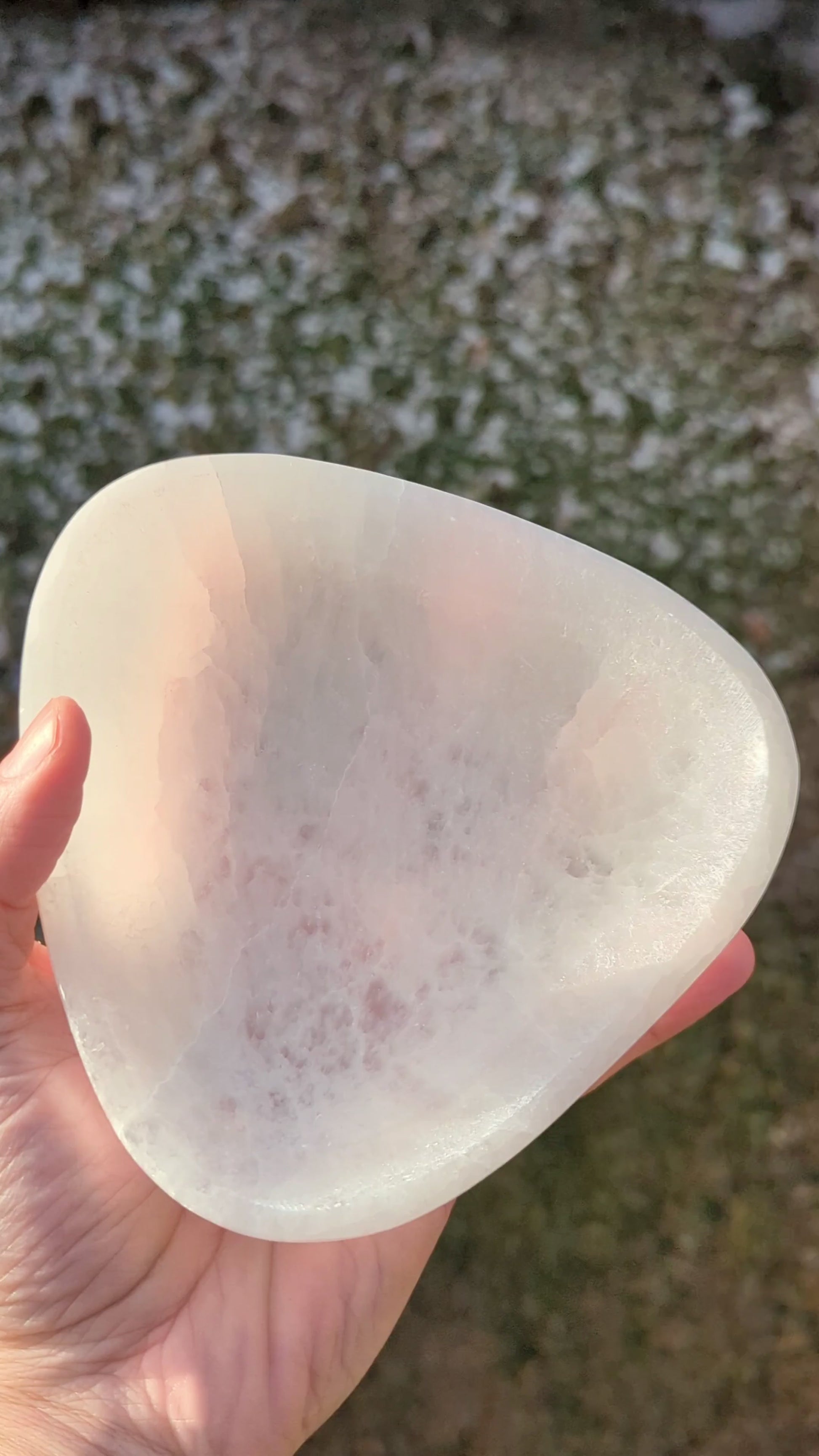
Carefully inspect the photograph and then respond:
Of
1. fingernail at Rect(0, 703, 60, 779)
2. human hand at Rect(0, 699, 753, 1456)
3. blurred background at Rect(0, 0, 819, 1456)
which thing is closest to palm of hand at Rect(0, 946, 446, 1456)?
human hand at Rect(0, 699, 753, 1456)

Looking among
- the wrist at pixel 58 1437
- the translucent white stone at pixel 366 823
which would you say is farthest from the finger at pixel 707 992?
the wrist at pixel 58 1437

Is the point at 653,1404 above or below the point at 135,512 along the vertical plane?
below

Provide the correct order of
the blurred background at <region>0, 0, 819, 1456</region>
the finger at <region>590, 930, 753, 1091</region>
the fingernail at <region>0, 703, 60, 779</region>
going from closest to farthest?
the fingernail at <region>0, 703, 60, 779</region>
the finger at <region>590, 930, 753, 1091</region>
the blurred background at <region>0, 0, 819, 1456</region>

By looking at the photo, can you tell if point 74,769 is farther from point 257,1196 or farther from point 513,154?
point 513,154

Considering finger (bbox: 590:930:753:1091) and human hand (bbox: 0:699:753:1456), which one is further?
finger (bbox: 590:930:753:1091)

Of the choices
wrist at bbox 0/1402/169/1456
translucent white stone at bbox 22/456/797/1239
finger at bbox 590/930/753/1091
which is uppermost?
translucent white stone at bbox 22/456/797/1239

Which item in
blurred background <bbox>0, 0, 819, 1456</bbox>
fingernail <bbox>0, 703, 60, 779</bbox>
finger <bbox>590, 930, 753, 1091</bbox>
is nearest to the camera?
fingernail <bbox>0, 703, 60, 779</bbox>

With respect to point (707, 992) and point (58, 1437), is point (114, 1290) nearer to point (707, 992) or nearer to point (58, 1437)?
point (58, 1437)

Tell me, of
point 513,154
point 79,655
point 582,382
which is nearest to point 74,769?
point 79,655

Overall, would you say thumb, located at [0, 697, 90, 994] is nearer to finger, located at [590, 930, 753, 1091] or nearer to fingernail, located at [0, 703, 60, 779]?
fingernail, located at [0, 703, 60, 779]
